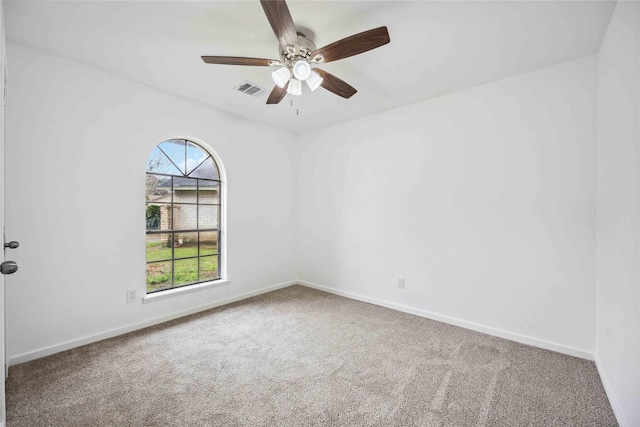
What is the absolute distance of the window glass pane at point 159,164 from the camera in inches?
120

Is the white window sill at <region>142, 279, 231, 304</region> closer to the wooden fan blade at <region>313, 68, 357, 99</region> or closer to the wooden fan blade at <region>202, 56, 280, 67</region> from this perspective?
the wooden fan blade at <region>202, 56, 280, 67</region>

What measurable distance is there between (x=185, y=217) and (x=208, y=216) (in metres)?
0.29

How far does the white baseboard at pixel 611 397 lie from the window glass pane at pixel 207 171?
3.97 metres

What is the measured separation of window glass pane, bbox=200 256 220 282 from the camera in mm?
3512

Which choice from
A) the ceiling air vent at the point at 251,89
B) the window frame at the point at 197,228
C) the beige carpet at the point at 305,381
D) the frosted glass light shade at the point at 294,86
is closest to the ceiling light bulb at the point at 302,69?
the frosted glass light shade at the point at 294,86

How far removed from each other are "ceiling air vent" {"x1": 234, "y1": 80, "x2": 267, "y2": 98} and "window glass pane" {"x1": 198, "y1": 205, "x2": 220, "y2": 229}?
148 cm

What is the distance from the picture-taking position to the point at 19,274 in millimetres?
2197

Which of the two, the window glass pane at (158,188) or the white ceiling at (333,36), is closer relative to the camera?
the white ceiling at (333,36)

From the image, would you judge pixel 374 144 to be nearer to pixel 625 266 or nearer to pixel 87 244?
pixel 625 266

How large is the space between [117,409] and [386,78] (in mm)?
3219

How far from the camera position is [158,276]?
3248 millimetres

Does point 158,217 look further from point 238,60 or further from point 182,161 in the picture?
point 238,60

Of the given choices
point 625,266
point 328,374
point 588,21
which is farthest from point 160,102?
point 625,266

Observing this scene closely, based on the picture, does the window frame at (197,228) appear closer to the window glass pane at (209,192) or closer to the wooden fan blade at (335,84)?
the window glass pane at (209,192)
